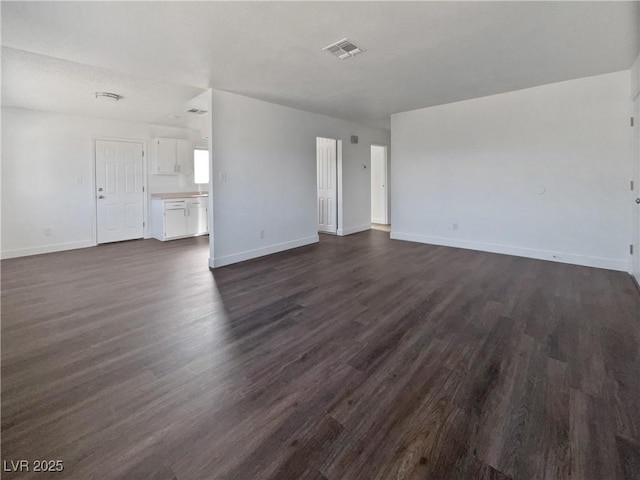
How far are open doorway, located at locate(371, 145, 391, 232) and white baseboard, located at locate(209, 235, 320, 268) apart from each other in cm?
291

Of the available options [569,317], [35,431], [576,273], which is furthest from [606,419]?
[576,273]

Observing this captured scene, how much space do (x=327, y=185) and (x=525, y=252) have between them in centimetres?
399

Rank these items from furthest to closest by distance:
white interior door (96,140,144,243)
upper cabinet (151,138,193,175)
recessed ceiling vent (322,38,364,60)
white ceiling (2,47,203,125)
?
upper cabinet (151,138,193,175) → white interior door (96,140,144,243) → white ceiling (2,47,203,125) → recessed ceiling vent (322,38,364,60)

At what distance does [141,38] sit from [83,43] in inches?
22.4

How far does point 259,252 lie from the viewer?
201 inches

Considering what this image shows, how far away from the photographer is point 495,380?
1884 millimetres

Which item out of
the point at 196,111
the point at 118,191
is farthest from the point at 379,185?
the point at 118,191

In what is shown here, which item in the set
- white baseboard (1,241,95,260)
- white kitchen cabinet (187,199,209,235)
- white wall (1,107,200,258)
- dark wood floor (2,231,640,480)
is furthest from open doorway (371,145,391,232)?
white baseboard (1,241,95,260)

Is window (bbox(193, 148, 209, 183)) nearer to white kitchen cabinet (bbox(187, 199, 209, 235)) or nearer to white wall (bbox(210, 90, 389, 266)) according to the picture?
white kitchen cabinet (bbox(187, 199, 209, 235))

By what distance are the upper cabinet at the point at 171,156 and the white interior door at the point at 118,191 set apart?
307mm

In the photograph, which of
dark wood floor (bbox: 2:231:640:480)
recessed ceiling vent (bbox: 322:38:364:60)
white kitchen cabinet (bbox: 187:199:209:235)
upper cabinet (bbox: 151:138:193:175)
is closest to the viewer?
dark wood floor (bbox: 2:231:640:480)

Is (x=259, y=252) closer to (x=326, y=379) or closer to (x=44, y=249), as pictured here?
(x=326, y=379)

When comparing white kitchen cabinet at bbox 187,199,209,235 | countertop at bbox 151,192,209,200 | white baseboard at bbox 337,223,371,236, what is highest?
countertop at bbox 151,192,209,200

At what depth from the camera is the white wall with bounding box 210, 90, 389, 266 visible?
4.48m
